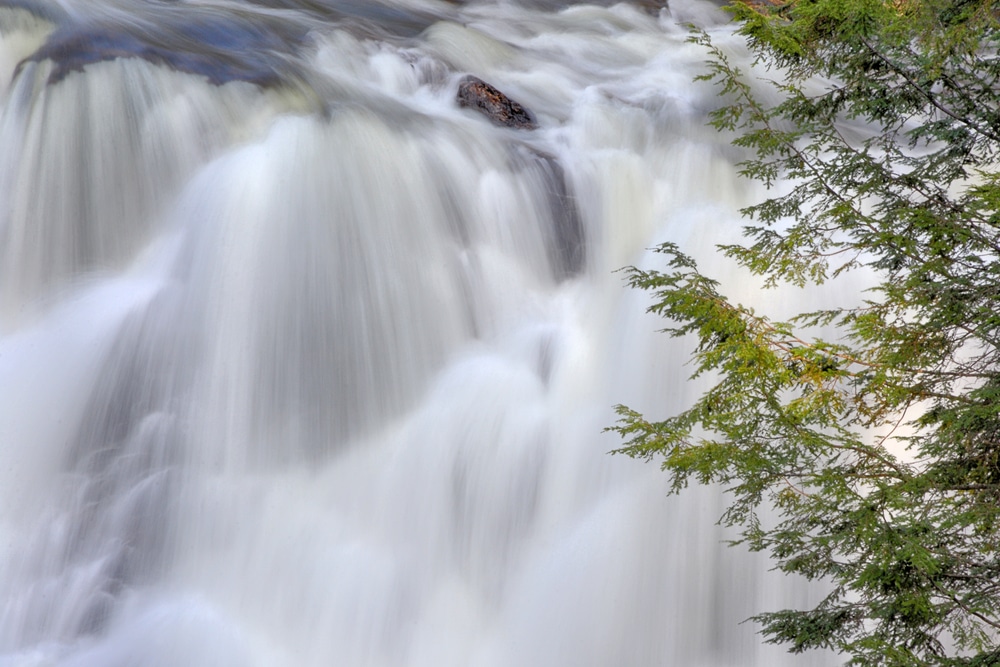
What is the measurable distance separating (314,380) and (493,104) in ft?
15.7

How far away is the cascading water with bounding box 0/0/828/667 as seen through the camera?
659 centimetres

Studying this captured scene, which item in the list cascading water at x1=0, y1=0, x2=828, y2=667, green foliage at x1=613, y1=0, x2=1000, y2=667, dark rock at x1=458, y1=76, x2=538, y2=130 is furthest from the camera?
dark rock at x1=458, y1=76, x2=538, y2=130

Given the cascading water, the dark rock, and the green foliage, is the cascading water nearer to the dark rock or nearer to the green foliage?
the dark rock

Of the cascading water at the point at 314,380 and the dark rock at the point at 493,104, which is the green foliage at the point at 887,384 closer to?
the cascading water at the point at 314,380

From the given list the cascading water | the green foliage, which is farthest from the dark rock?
the green foliage

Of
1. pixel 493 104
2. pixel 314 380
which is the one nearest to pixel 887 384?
pixel 314 380

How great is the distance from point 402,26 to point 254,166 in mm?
5402

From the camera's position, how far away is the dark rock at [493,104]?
10500 millimetres

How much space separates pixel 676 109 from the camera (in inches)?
447

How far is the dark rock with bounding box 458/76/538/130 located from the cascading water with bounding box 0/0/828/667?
817 millimetres

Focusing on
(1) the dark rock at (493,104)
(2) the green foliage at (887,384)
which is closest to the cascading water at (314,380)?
(1) the dark rock at (493,104)

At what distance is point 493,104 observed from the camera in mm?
10625

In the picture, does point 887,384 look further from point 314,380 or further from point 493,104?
point 493,104

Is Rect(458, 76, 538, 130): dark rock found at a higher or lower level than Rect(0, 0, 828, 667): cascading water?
higher
